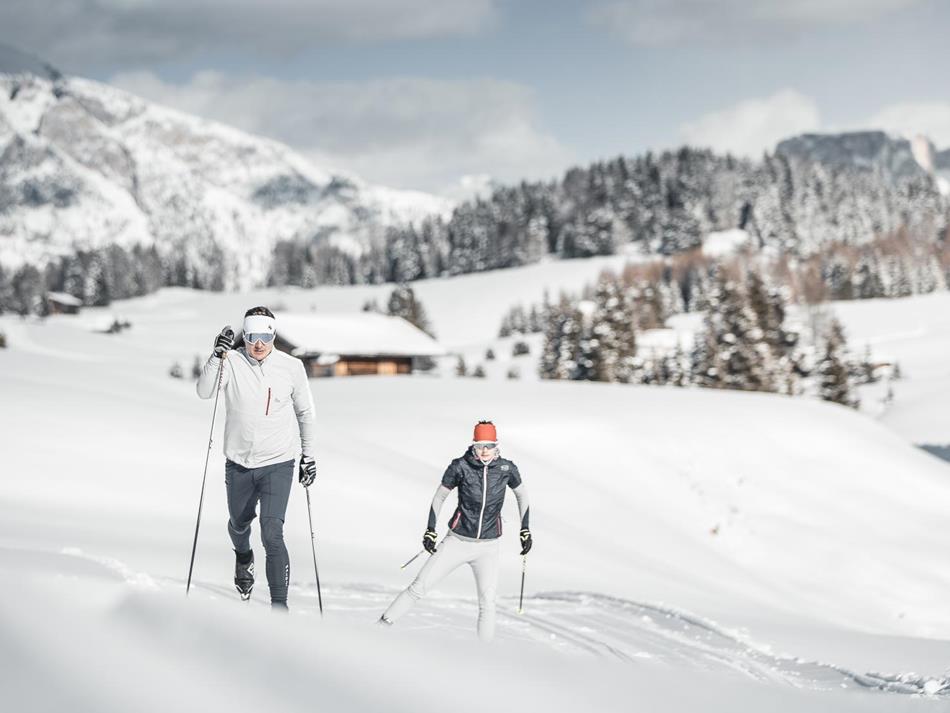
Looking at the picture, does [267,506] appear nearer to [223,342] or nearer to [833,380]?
[223,342]

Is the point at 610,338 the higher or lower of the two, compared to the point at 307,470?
higher

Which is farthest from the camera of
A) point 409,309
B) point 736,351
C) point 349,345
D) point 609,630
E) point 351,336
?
point 409,309

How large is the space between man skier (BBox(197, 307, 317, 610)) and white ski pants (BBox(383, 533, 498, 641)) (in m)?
0.99

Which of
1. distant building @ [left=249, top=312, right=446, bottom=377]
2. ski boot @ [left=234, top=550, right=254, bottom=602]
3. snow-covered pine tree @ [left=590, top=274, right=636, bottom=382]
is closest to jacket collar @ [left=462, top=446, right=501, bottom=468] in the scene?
ski boot @ [left=234, top=550, right=254, bottom=602]

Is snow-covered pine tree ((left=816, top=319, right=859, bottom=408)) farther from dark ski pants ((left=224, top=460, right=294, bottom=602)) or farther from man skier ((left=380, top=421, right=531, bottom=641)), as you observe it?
dark ski pants ((left=224, top=460, right=294, bottom=602))

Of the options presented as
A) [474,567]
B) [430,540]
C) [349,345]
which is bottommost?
[474,567]

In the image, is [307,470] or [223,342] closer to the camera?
[223,342]

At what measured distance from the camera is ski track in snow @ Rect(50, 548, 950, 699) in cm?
724

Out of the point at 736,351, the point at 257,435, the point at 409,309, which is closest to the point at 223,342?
the point at 257,435

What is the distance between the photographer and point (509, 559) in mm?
13578

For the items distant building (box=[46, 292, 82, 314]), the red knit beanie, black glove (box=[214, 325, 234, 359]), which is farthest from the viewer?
distant building (box=[46, 292, 82, 314])

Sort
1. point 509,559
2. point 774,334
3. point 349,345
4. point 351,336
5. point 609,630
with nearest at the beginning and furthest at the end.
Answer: point 609,630 → point 509,559 → point 349,345 → point 774,334 → point 351,336

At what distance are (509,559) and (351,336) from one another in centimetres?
4304

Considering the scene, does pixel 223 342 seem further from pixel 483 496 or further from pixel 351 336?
pixel 351 336
